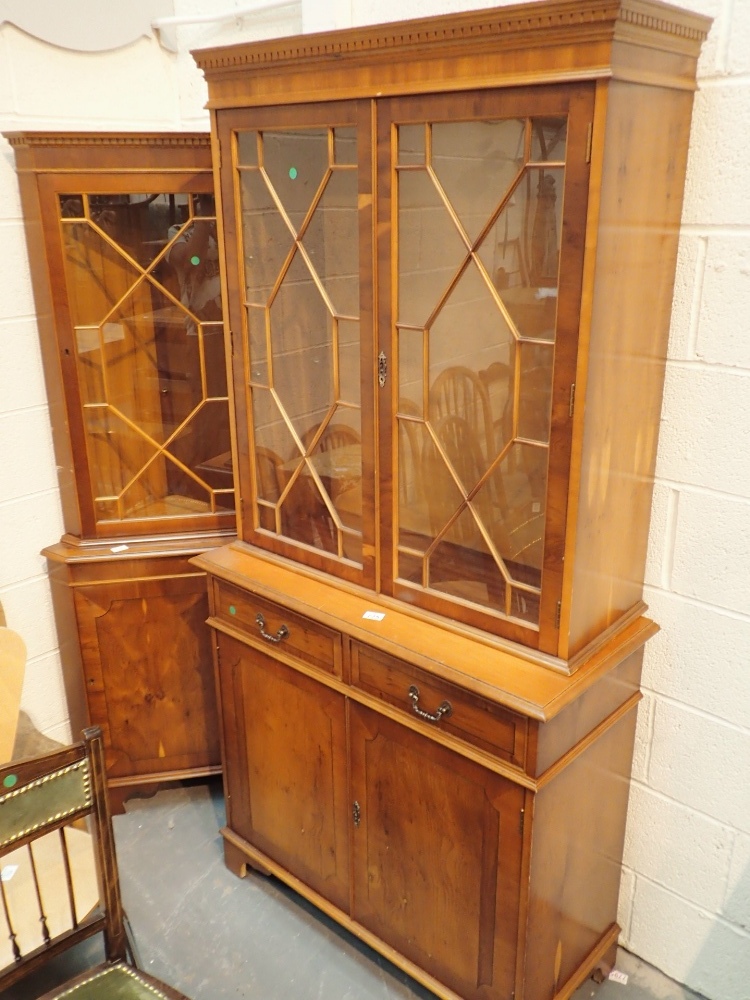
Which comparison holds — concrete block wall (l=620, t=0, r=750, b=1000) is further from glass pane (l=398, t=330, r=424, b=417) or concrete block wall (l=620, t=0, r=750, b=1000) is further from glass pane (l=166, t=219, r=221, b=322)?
glass pane (l=166, t=219, r=221, b=322)

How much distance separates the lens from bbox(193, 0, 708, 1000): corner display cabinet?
138 cm

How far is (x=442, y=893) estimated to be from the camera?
69.6 inches

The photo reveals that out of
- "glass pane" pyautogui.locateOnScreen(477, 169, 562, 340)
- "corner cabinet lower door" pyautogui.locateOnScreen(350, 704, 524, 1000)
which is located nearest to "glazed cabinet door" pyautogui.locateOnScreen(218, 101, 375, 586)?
"glass pane" pyautogui.locateOnScreen(477, 169, 562, 340)

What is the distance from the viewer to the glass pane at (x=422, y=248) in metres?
1.50

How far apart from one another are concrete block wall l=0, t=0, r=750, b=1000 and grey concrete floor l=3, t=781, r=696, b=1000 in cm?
28

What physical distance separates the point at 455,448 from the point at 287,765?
909mm

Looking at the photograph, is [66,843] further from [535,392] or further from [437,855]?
[535,392]

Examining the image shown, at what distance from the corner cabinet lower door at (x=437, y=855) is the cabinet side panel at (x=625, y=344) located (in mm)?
359

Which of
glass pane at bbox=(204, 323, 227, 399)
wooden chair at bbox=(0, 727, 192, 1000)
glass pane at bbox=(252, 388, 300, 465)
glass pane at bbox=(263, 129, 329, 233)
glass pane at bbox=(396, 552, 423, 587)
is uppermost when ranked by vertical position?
glass pane at bbox=(263, 129, 329, 233)

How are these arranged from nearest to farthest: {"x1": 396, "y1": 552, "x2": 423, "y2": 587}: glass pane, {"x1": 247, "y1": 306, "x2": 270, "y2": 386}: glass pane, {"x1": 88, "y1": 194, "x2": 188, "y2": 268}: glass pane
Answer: {"x1": 396, "y1": 552, "x2": 423, "y2": 587}: glass pane < {"x1": 247, "y1": 306, "x2": 270, "y2": 386}: glass pane < {"x1": 88, "y1": 194, "x2": 188, "y2": 268}: glass pane

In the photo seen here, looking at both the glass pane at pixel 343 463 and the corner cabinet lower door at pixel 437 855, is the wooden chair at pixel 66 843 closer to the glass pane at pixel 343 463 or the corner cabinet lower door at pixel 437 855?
the corner cabinet lower door at pixel 437 855

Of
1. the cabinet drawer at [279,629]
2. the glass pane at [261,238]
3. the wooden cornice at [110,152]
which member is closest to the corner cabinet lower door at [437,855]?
the cabinet drawer at [279,629]

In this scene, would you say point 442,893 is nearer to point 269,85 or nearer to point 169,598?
point 169,598

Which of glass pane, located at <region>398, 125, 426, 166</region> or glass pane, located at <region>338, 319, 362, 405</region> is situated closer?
glass pane, located at <region>398, 125, 426, 166</region>
